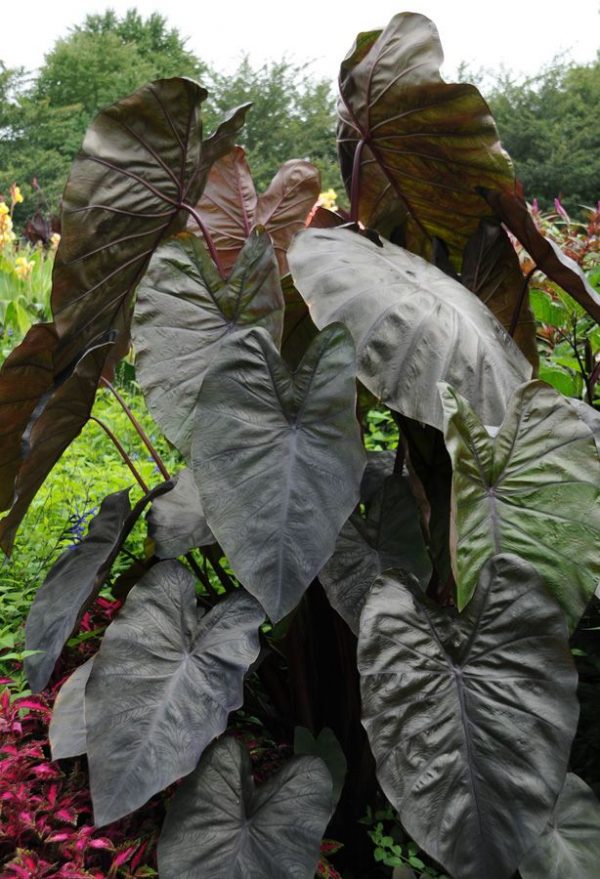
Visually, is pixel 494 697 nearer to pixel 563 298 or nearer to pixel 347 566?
pixel 347 566

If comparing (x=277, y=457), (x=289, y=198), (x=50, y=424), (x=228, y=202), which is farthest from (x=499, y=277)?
(x=50, y=424)

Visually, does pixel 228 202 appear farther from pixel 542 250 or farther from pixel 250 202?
pixel 542 250

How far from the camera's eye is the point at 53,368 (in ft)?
5.10

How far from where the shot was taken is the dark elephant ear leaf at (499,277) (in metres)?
1.69

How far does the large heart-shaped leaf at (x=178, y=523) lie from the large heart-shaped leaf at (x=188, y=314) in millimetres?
130

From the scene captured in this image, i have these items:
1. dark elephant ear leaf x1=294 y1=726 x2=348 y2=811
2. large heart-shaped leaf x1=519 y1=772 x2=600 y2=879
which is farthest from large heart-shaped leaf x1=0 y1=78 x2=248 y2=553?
large heart-shaped leaf x1=519 y1=772 x2=600 y2=879

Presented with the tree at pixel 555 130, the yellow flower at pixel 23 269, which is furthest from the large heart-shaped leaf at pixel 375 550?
the tree at pixel 555 130

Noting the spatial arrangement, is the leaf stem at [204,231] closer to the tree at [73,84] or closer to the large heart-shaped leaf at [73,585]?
the large heart-shaped leaf at [73,585]

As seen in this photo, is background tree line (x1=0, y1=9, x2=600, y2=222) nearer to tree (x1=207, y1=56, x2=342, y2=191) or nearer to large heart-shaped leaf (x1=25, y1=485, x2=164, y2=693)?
tree (x1=207, y1=56, x2=342, y2=191)

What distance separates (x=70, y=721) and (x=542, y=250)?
3.36 feet

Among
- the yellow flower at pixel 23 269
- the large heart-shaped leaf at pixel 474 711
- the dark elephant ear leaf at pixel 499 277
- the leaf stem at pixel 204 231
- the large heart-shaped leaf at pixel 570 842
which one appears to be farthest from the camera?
the yellow flower at pixel 23 269

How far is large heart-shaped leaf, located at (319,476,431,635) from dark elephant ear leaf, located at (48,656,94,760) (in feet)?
1.21

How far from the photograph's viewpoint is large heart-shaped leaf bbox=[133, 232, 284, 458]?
136cm

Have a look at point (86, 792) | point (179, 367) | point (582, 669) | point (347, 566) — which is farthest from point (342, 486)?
point (582, 669)
